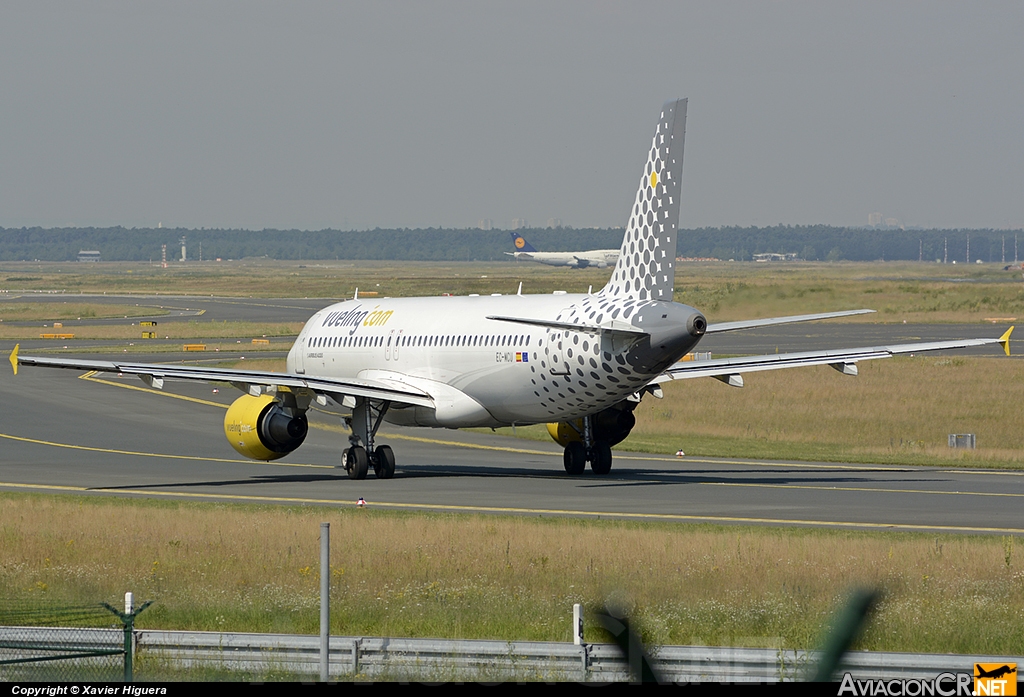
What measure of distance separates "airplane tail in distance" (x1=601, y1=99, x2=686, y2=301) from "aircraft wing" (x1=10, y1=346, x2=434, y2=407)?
704 cm

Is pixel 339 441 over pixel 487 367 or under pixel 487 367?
under

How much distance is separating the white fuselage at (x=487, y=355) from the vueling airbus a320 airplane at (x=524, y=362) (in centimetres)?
4

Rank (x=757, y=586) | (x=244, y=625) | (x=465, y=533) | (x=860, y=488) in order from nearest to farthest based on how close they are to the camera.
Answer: (x=244, y=625), (x=757, y=586), (x=465, y=533), (x=860, y=488)

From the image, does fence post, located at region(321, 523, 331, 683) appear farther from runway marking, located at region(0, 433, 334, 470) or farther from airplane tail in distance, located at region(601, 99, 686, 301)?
runway marking, located at region(0, 433, 334, 470)

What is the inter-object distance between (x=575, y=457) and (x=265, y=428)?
856cm

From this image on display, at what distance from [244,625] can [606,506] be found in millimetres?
14679

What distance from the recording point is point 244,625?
63.8 ft

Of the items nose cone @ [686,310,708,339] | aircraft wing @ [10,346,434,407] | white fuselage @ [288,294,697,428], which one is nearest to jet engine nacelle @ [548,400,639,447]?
white fuselage @ [288,294,697,428]

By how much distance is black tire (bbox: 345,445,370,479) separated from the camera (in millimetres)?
39812

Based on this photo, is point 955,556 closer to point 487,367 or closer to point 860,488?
point 860,488

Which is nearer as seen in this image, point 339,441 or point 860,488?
point 860,488

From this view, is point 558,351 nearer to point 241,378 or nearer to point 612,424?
point 612,424

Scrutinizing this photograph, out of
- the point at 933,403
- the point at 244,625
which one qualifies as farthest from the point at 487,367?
the point at 933,403

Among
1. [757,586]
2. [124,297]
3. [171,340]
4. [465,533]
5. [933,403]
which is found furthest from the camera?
[124,297]
